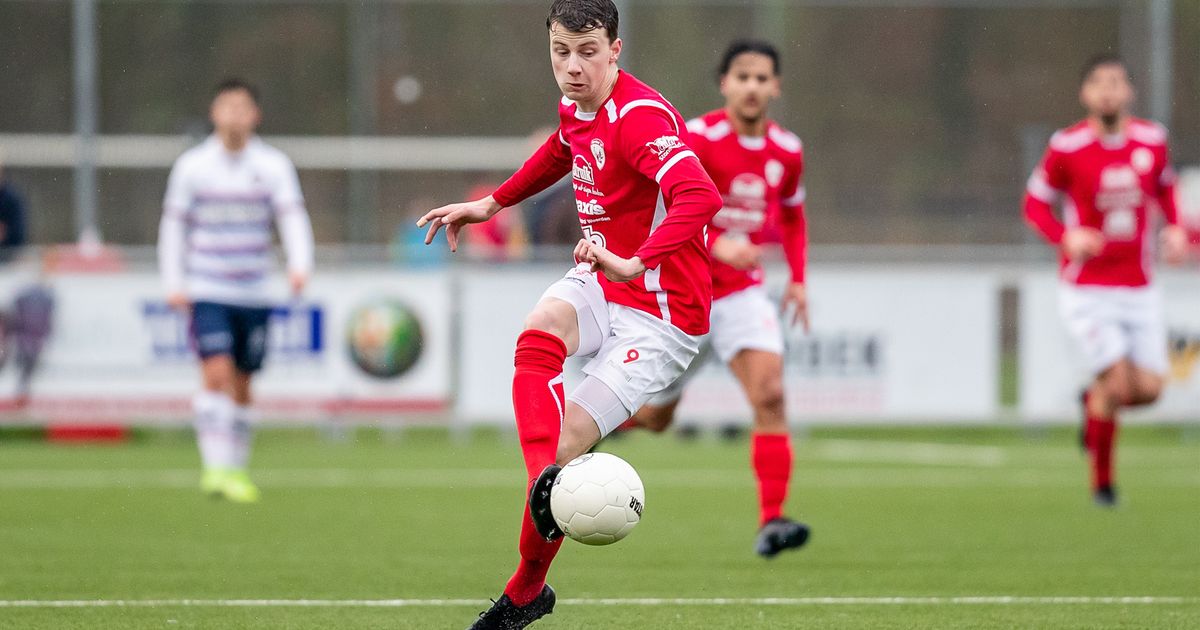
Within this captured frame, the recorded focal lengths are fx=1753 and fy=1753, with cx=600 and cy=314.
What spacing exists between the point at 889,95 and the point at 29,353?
36.2 feet

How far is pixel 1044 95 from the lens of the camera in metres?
22.1

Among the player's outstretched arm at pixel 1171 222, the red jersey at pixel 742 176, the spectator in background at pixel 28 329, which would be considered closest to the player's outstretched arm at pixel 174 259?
the red jersey at pixel 742 176

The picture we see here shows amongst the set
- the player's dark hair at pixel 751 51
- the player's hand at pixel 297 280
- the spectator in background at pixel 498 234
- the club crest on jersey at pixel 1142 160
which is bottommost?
the player's hand at pixel 297 280

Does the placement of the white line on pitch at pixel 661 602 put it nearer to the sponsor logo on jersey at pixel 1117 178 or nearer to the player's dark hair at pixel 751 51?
the player's dark hair at pixel 751 51

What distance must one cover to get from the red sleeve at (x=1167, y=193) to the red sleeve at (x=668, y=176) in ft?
17.3

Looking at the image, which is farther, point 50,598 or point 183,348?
point 183,348

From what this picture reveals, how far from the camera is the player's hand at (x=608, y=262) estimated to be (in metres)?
4.77

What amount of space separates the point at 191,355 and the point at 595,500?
9409mm

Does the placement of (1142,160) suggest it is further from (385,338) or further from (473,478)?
(385,338)

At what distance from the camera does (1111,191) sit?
31.9 ft

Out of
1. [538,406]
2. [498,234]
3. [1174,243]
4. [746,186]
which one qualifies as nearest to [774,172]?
[746,186]

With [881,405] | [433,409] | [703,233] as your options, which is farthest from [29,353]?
[703,233]

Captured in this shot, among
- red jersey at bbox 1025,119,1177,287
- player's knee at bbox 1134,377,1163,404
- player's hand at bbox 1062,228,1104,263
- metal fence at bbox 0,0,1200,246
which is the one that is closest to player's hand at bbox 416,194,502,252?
player's hand at bbox 1062,228,1104,263

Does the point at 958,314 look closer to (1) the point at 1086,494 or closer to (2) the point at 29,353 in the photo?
(1) the point at 1086,494
